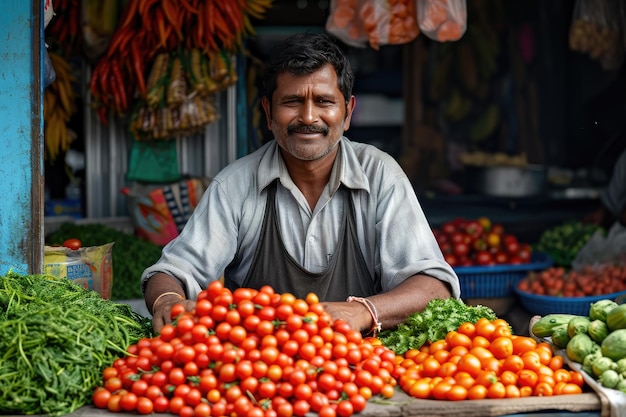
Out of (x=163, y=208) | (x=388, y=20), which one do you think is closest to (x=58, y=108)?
(x=163, y=208)

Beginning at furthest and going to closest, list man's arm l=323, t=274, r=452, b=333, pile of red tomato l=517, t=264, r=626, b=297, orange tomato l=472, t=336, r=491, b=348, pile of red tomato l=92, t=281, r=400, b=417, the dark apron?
pile of red tomato l=517, t=264, r=626, b=297, the dark apron, man's arm l=323, t=274, r=452, b=333, orange tomato l=472, t=336, r=491, b=348, pile of red tomato l=92, t=281, r=400, b=417

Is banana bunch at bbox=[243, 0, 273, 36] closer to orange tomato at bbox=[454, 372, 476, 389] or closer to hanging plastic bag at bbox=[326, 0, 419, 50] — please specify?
hanging plastic bag at bbox=[326, 0, 419, 50]

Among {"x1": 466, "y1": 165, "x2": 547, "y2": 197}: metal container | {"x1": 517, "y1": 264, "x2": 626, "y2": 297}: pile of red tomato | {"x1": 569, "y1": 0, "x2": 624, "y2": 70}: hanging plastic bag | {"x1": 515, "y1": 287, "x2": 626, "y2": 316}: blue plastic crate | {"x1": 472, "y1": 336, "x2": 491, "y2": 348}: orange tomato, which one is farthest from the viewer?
{"x1": 466, "y1": 165, "x2": 547, "y2": 197}: metal container

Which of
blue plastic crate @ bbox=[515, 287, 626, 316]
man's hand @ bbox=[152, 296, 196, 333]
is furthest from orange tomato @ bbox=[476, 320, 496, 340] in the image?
blue plastic crate @ bbox=[515, 287, 626, 316]

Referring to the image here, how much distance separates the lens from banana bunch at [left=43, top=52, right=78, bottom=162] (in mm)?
5469

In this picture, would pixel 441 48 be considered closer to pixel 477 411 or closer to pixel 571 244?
pixel 571 244

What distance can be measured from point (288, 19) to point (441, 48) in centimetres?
155

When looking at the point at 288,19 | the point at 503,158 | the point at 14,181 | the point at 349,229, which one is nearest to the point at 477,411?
the point at 349,229

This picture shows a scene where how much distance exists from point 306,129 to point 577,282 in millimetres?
2952

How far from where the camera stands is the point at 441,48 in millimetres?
7008

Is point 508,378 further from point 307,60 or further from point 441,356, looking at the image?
point 307,60

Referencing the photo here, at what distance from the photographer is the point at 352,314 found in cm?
270

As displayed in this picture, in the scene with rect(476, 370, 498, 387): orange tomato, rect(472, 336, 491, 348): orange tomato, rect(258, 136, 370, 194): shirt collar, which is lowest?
rect(476, 370, 498, 387): orange tomato

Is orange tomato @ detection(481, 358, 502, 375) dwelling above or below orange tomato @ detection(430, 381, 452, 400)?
above
